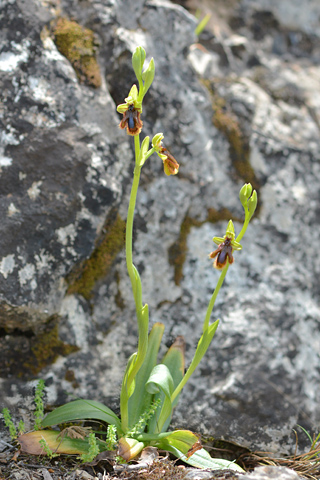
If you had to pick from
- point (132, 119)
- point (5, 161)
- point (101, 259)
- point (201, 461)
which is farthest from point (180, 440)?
point (5, 161)

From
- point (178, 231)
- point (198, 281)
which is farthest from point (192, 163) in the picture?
point (198, 281)

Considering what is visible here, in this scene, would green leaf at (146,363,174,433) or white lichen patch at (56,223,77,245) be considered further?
white lichen patch at (56,223,77,245)

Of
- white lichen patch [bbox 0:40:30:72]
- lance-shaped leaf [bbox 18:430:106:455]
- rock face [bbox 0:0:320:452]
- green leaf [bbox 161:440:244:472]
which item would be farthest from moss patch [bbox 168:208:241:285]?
white lichen patch [bbox 0:40:30:72]

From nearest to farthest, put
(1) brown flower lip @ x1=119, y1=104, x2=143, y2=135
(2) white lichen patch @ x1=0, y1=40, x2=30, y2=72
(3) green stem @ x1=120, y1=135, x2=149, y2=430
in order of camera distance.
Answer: (1) brown flower lip @ x1=119, y1=104, x2=143, y2=135 → (3) green stem @ x1=120, y1=135, x2=149, y2=430 → (2) white lichen patch @ x1=0, y1=40, x2=30, y2=72

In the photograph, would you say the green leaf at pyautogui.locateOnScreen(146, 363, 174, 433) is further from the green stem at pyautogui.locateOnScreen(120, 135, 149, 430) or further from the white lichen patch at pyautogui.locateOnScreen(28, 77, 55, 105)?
the white lichen patch at pyautogui.locateOnScreen(28, 77, 55, 105)

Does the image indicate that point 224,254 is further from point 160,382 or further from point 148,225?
point 148,225

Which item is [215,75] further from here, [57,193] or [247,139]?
[57,193]
